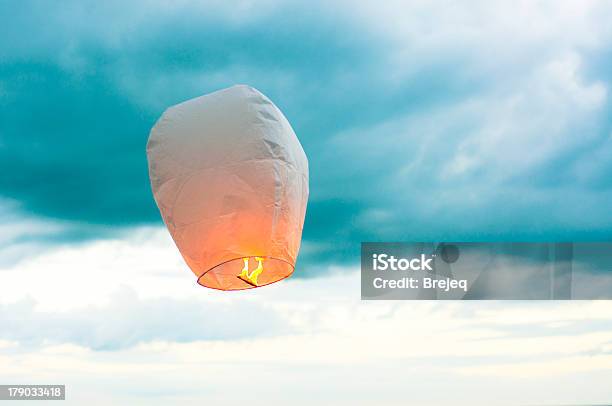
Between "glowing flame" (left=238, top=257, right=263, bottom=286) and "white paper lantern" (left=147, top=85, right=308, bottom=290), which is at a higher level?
"white paper lantern" (left=147, top=85, right=308, bottom=290)

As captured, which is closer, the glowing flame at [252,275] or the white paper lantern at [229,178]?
the white paper lantern at [229,178]

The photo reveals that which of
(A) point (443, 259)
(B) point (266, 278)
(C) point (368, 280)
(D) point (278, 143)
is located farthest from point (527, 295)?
(D) point (278, 143)

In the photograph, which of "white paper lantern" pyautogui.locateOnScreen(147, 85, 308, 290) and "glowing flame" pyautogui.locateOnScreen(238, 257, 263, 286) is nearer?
"white paper lantern" pyautogui.locateOnScreen(147, 85, 308, 290)

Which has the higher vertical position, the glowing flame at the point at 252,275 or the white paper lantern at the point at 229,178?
the white paper lantern at the point at 229,178

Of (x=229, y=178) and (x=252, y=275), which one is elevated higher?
(x=229, y=178)

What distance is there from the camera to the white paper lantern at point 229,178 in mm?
4578

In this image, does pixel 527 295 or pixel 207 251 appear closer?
pixel 207 251

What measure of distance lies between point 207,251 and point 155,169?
63 centimetres

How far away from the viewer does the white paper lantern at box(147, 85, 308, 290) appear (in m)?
4.58

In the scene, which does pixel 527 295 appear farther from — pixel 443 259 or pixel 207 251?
pixel 207 251

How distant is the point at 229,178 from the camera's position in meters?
4.57

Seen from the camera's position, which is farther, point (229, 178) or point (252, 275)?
point (252, 275)

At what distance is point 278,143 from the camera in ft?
15.4

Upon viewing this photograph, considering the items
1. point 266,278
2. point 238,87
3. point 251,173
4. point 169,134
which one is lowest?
point 266,278
